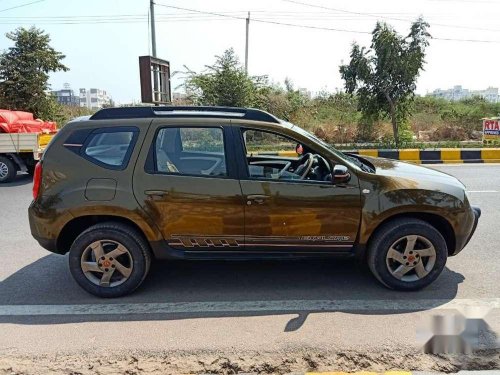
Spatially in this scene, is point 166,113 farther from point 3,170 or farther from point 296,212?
point 3,170

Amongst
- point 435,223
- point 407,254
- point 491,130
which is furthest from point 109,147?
point 491,130

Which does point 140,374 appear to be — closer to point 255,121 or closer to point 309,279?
point 309,279

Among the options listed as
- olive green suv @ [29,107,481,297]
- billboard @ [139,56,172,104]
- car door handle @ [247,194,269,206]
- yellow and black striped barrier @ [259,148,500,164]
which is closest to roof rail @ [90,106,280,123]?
olive green suv @ [29,107,481,297]

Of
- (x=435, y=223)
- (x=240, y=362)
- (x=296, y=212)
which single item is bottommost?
(x=240, y=362)

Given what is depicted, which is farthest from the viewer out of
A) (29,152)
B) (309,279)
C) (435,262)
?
(29,152)

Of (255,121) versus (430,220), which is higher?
(255,121)

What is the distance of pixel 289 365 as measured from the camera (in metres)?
2.78

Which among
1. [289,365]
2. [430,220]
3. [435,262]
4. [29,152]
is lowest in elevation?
[289,365]

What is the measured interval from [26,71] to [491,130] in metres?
18.8

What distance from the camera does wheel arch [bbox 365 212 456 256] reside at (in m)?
3.80

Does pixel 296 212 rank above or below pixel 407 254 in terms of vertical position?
above

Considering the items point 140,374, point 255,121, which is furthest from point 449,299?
point 140,374

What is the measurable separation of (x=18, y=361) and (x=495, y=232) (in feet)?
18.5

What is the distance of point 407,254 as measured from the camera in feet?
12.3
